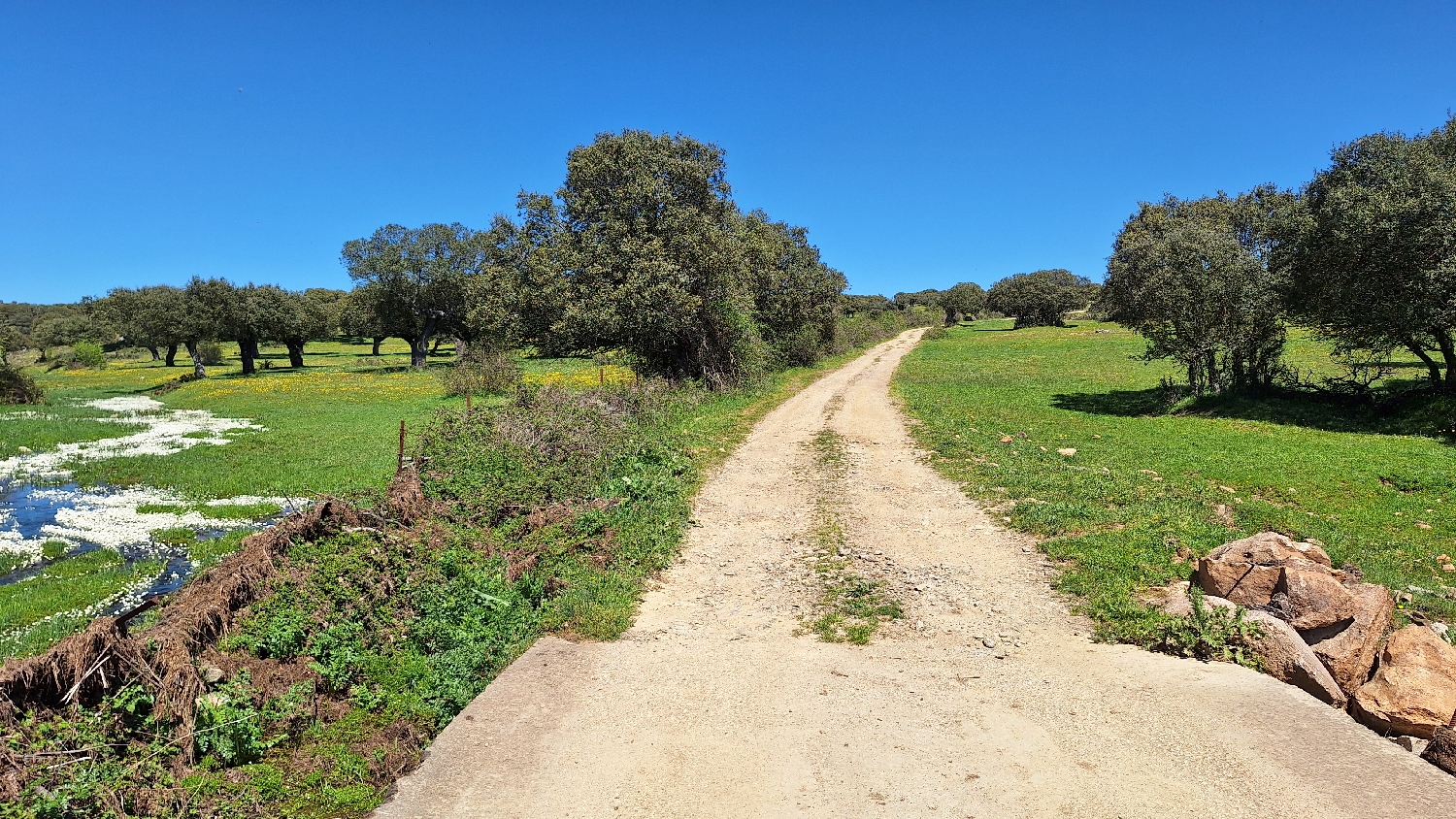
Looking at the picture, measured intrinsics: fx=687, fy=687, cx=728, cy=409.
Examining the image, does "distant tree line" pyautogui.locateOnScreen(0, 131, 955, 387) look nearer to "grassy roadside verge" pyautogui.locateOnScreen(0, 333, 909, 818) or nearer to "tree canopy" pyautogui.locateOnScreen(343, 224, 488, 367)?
"grassy roadside verge" pyautogui.locateOnScreen(0, 333, 909, 818)

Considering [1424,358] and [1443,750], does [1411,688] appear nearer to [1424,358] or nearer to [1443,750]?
[1443,750]

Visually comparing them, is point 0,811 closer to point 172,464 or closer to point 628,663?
point 628,663

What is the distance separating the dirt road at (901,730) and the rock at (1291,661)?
0.33 m

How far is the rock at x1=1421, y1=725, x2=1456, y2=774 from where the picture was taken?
471 cm

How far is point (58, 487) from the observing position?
1675cm

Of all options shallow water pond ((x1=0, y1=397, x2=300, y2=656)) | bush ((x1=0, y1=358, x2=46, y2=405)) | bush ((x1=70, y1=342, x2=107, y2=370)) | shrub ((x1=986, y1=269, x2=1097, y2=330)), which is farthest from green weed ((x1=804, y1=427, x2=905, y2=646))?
bush ((x1=70, y1=342, x2=107, y2=370))

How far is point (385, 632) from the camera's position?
7062 mm

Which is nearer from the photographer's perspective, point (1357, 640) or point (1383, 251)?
point (1357, 640)

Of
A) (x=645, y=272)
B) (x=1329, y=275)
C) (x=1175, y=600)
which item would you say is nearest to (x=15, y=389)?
Answer: (x=645, y=272)

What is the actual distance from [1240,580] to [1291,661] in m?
1.31

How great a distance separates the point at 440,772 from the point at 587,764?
3.33 ft

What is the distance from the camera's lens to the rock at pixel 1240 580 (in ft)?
23.4

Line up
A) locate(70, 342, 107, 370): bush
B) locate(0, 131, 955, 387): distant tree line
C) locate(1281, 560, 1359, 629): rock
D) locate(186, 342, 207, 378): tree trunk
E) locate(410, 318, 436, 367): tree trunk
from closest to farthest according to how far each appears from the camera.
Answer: locate(1281, 560, 1359, 629): rock
locate(0, 131, 955, 387): distant tree line
locate(186, 342, 207, 378): tree trunk
locate(410, 318, 436, 367): tree trunk
locate(70, 342, 107, 370): bush

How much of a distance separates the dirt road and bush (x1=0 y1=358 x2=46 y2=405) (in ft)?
151
